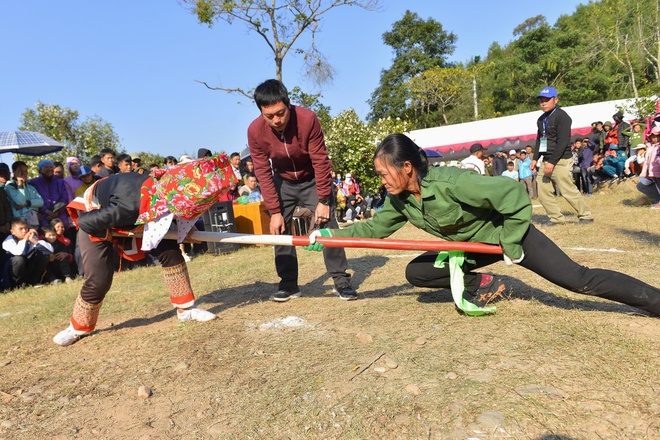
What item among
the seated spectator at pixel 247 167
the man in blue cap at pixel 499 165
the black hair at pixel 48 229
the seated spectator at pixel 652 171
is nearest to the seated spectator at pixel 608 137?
the man in blue cap at pixel 499 165

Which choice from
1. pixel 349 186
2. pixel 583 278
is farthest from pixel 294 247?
pixel 349 186

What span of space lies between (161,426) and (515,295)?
10.1ft

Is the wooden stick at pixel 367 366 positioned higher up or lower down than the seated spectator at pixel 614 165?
lower down

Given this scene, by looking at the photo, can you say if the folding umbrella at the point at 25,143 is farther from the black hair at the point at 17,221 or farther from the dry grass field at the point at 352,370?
the dry grass field at the point at 352,370

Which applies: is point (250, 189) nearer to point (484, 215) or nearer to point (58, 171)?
point (58, 171)

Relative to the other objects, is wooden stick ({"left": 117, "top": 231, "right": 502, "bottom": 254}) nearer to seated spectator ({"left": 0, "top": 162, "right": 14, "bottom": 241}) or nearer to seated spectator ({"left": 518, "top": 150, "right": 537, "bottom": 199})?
seated spectator ({"left": 0, "top": 162, "right": 14, "bottom": 241})

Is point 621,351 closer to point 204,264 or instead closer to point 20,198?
point 204,264

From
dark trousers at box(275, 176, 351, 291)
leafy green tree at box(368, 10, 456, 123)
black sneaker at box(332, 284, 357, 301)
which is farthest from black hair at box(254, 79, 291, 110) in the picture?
leafy green tree at box(368, 10, 456, 123)

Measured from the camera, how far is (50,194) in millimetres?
8945

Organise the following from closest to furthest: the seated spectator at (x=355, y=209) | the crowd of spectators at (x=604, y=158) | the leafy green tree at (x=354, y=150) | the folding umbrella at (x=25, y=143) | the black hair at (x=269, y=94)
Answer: the black hair at (x=269, y=94) < the folding umbrella at (x=25, y=143) < the crowd of spectators at (x=604, y=158) < the seated spectator at (x=355, y=209) < the leafy green tree at (x=354, y=150)

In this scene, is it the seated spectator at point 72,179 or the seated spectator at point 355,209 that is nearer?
the seated spectator at point 72,179

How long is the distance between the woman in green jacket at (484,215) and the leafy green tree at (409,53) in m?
42.8

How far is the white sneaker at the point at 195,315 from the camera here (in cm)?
431

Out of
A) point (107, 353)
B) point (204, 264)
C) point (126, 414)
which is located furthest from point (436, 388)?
point (204, 264)
